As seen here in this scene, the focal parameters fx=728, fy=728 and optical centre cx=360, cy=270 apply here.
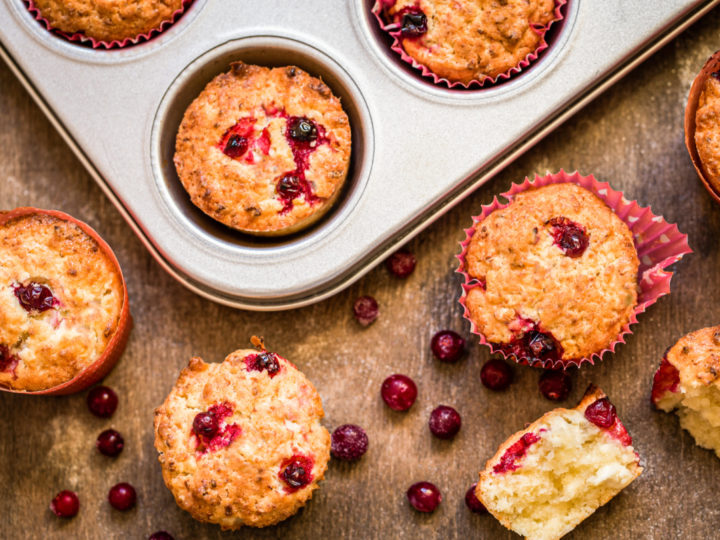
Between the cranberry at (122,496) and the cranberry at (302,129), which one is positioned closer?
the cranberry at (302,129)

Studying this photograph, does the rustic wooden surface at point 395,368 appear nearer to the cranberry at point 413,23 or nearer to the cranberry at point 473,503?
the cranberry at point 473,503

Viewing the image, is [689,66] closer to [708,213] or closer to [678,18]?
[678,18]

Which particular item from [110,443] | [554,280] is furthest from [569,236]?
[110,443]

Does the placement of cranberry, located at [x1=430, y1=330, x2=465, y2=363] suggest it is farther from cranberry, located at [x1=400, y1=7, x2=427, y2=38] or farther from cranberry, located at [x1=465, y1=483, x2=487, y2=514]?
cranberry, located at [x1=400, y1=7, x2=427, y2=38]

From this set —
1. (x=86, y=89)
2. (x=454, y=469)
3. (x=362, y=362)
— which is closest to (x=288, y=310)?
(x=362, y=362)

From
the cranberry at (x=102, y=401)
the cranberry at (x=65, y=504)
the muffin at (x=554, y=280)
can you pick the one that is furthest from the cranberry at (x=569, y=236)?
the cranberry at (x=65, y=504)

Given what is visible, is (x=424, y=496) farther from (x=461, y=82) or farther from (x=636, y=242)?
(x=461, y=82)

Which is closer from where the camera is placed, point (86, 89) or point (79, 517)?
point (86, 89)
